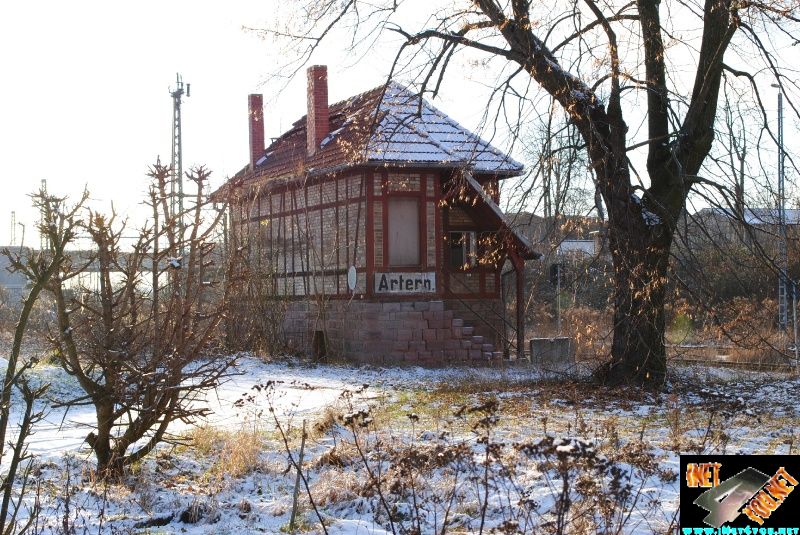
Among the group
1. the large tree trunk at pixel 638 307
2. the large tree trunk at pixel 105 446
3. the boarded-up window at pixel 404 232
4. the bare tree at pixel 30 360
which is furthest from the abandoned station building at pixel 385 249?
the bare tree at pixel 30 360

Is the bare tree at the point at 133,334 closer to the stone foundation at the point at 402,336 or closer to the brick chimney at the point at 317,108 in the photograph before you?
the stone foundation at the point at 402,336

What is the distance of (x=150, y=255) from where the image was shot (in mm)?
6613

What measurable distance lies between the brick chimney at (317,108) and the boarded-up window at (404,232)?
3.63 metres

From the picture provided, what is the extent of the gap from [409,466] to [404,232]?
48.4ft

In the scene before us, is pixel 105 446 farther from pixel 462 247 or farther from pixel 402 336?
pixel 462 247

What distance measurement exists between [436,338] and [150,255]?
13.6m

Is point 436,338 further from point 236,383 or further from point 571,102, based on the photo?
point 571,102

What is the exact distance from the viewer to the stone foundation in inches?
768

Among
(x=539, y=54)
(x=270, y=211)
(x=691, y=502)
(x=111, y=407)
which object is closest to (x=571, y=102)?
(x=539, y=54)

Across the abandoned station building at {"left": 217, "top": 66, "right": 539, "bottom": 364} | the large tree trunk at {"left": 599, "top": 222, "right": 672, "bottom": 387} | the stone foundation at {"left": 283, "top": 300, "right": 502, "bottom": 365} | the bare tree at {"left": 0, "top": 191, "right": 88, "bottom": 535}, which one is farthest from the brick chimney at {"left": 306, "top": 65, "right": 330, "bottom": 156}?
the bare tree at {"left": 0, "top": 191, "right": 88, "bottom": 535}

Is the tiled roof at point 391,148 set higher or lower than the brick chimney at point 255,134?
lower

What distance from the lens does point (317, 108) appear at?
74.3 ft

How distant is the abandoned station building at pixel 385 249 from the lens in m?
19.6

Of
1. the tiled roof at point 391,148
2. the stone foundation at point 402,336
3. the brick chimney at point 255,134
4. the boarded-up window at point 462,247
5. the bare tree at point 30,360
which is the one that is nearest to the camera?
the bare tree at point 30,360
